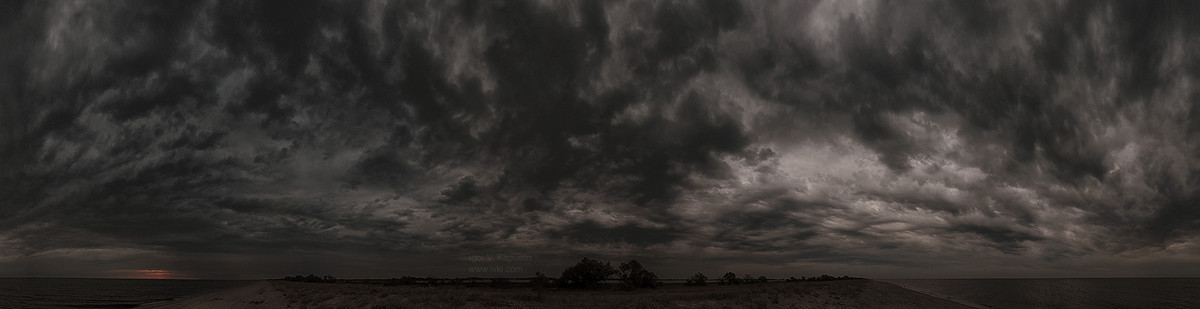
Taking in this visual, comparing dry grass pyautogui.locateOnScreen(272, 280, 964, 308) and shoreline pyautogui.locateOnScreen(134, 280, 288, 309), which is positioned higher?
dry grass pyautogui.locateOnScreen(272, 280, 964, 308)

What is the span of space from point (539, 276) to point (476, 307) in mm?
20013

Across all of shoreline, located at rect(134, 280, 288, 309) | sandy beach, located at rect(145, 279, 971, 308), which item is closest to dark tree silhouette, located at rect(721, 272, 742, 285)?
sandy beach, located at rect(145, 279, 971, 308)

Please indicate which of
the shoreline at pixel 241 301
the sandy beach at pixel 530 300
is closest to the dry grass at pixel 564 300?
the sandy beach at pixel 530 300

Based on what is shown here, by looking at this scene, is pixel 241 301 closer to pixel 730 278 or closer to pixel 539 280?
pixel 539 280

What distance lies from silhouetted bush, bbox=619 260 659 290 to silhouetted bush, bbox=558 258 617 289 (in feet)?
7.49

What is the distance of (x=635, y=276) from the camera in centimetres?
7406

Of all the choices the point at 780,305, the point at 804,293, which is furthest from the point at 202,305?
the point at 804,293

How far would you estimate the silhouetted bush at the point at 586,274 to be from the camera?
7175 cm

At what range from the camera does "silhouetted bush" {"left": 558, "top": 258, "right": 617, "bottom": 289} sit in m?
71.8

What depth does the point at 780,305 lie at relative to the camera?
58375 mm

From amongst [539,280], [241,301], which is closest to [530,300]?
[539,280]

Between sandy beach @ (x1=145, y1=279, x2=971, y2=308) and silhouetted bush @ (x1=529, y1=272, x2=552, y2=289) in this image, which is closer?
sandy beach @ (x1=145, y1=279, x2=971, y2=308)

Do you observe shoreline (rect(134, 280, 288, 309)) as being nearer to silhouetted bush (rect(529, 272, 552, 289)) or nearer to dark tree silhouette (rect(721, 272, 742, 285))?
silhouetted bush (rect(529, 272, 552, 289))

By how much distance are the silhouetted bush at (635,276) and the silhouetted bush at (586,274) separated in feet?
7.49
